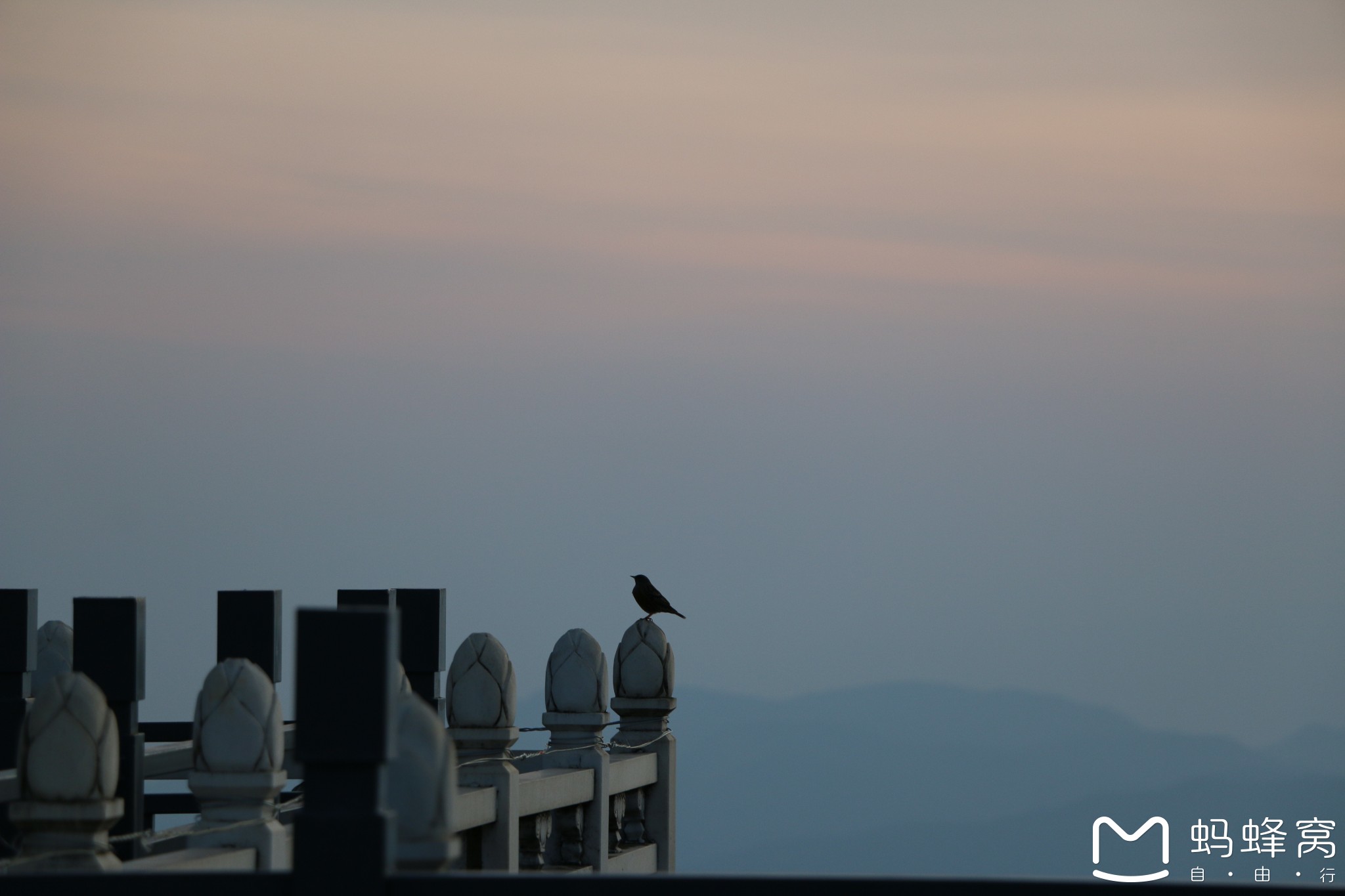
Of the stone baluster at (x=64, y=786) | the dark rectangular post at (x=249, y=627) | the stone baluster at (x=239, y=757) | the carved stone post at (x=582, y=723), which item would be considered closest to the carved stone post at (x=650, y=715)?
the carved stone post at (x=582, y=723)

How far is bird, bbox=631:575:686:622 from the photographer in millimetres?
13102

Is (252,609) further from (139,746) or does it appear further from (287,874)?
(287,874)

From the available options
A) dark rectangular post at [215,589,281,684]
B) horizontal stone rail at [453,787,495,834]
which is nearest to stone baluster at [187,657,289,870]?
horizontal stone rail at [453,787,495,834]

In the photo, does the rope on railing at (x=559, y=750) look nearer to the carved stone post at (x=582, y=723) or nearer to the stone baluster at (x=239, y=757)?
the carved stone post at (x=582, y=723)

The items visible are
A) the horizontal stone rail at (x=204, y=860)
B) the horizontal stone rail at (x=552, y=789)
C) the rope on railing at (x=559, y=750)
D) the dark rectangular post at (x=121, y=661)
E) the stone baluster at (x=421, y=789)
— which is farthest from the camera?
the horizontal stone rail at (x=552, y=789)

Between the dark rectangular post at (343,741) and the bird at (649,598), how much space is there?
917cm

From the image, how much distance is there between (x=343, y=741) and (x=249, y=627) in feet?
21.3

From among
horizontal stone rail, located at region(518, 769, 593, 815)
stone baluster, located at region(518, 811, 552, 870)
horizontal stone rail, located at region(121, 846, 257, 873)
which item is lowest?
stone baluster, located at region(518, 811, 552, 870)

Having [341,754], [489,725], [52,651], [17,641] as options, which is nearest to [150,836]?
[489,725]

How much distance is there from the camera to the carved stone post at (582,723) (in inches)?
395

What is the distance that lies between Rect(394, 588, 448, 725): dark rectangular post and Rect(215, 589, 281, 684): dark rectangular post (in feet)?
4.96

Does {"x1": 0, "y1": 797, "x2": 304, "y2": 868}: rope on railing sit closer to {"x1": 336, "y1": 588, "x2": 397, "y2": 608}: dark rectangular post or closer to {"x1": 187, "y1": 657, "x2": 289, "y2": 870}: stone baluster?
{"x1": 187, "y1": 657, "x2": 289, "y2": 870}: stone baluster

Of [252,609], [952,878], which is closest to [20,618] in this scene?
[252,609]

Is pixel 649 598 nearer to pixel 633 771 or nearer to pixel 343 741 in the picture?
pixel 633 771
